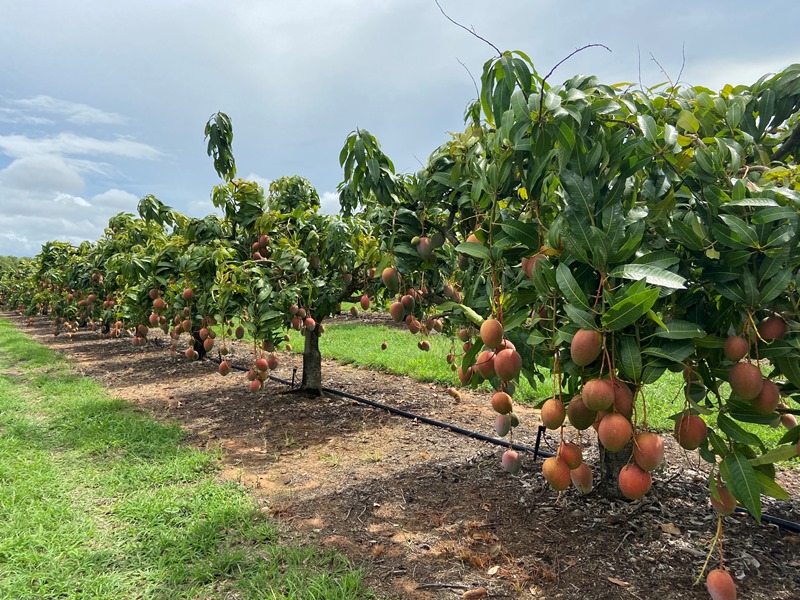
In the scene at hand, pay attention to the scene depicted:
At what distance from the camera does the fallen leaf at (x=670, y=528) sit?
2.51 metres

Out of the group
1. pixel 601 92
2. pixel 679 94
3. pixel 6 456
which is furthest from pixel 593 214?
pixel 6 456

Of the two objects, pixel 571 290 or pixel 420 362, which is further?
pixel 420 362

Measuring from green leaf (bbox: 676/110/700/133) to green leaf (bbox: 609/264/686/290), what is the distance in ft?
2.08

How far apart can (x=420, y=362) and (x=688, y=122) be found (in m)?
5.95

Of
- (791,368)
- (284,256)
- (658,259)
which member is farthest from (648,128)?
(284,256)

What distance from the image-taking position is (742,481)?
1.34 m

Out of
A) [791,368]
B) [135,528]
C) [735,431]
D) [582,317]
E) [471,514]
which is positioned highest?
[582,317]

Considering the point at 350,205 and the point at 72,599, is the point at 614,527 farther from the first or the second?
the point at 350,205

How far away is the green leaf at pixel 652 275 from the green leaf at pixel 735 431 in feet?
1.59

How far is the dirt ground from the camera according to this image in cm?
220

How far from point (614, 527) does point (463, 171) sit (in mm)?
1884

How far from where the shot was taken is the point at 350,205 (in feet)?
15.6

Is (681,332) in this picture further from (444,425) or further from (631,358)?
(444,425)

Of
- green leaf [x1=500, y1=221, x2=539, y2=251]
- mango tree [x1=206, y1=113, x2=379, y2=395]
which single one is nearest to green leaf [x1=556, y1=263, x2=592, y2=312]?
green leaf [x1=500, y1=221, x2=539, y2=251]
